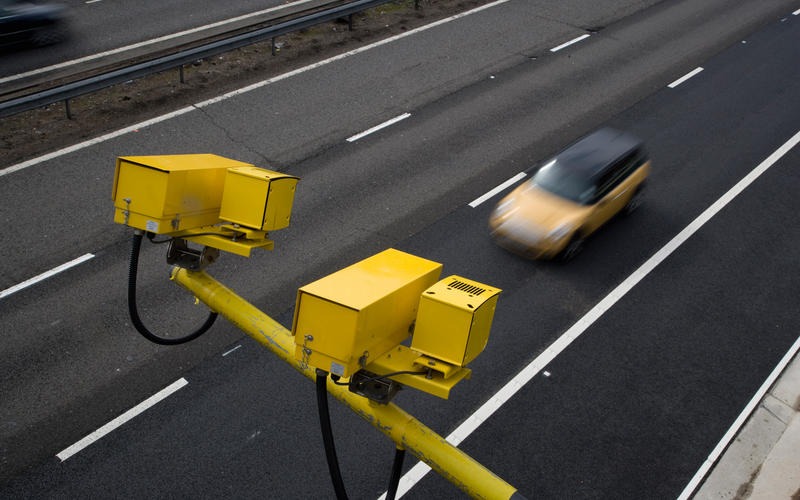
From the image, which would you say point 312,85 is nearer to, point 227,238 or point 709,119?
point 709,119

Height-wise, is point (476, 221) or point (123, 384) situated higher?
point (476, 221)

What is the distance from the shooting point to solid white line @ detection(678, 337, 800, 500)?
960 cm

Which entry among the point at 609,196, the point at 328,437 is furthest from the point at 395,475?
the point at 609,196

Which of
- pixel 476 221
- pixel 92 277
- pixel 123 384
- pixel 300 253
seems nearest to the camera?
pixel 123 384

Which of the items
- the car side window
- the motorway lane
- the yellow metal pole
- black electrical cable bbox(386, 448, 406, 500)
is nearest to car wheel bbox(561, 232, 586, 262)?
the car side window

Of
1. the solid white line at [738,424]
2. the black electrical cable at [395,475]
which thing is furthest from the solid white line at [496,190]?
the black electrical cable at [395,475]

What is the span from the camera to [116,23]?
66.9 feet

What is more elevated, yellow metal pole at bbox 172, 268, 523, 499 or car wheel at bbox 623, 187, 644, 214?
yellow metal pole at bbox 172, 268, 523, 499

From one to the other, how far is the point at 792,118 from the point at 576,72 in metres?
5.32

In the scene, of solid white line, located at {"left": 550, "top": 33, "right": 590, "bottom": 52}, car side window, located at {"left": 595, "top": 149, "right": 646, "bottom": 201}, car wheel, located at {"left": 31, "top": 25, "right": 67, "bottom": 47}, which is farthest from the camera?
solid white line, located at {"left": 550, "top": 33, "right": 590, "bottom": 52}

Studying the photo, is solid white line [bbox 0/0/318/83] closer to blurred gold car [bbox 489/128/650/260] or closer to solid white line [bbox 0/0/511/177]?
solid white line [bbox 0/0/511/177]

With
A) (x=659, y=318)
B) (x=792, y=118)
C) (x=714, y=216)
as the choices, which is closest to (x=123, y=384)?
(x=659, y=318)

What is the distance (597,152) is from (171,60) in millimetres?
9681

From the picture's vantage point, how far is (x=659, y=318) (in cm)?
1228
